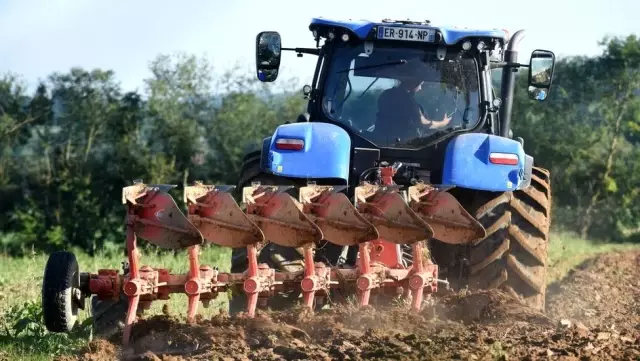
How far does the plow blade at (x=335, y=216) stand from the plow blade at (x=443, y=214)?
0.48 m

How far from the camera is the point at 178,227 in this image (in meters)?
5.56

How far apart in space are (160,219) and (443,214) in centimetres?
161

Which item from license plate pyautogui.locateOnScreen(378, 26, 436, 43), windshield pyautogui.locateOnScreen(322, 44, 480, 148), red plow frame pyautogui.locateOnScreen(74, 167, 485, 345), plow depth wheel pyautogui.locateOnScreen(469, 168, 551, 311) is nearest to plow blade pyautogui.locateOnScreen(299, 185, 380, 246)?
red plow frame pyautogui.locateOnScreen(74, 167, 485, 345)

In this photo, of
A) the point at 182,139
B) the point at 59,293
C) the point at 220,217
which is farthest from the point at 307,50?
the point at 182,139

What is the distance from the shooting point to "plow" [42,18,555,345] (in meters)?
5.72

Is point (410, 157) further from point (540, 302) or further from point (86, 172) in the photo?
point (86, 172)

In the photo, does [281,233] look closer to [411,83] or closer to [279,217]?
[279,217]

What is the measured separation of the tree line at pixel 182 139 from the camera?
21.0m

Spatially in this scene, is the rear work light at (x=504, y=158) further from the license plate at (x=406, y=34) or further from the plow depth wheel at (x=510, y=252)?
the license plate at (x=406, y=34)

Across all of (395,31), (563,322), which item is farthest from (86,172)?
(563,322)

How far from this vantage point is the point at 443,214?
6.27 meters

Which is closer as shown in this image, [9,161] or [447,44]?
[447,44]

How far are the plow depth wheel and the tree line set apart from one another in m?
13.0

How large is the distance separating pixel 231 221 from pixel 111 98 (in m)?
20.5
